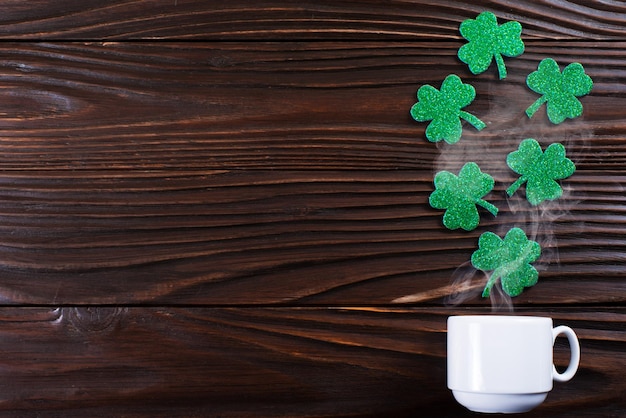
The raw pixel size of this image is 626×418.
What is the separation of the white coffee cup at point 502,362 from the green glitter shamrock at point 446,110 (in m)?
0.22

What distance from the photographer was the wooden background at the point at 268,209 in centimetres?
80

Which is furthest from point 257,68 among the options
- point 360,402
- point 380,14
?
point 360,402

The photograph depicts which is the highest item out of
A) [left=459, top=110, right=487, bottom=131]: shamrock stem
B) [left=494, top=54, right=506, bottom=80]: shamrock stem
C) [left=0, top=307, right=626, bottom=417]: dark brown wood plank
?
[left=494, top=54, right=506, bottom=80]: shamrock stem

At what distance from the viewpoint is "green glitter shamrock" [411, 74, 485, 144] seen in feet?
2.66

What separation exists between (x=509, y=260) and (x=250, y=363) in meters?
0.32

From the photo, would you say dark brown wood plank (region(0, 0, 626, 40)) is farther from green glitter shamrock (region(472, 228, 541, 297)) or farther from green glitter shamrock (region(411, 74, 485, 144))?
green glitter shamrock (region(472, 228, 541, 297))

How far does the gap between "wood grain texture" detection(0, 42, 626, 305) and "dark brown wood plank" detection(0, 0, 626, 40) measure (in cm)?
2

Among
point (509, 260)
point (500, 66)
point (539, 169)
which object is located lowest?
point (509, 260)

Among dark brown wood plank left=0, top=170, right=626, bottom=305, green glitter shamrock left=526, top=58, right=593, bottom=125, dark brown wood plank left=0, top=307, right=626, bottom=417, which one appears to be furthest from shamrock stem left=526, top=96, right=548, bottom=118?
dark brown wood plank left=0, top=307, right=626, bottom=417

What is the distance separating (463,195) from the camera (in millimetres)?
807

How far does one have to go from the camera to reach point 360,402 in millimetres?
797

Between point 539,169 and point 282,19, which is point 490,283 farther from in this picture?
point 282,19

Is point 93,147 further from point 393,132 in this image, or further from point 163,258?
point 393,132

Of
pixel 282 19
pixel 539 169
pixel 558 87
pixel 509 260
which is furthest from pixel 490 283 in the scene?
pixel 282 19
